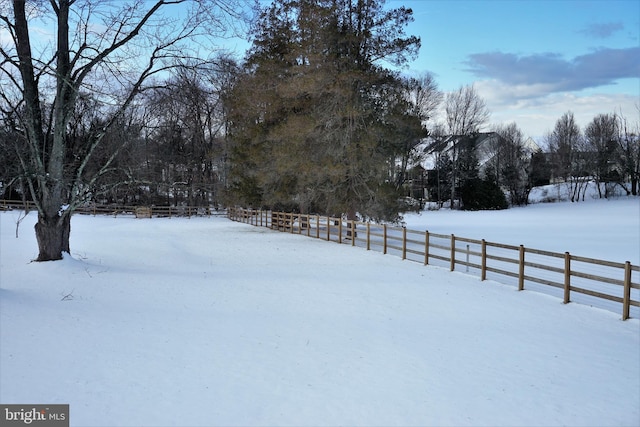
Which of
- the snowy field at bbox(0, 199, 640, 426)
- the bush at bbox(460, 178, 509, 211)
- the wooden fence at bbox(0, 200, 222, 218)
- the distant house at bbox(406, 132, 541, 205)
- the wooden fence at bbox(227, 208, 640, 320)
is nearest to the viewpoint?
the snowy field at bbox(0, 199, 640, 426)

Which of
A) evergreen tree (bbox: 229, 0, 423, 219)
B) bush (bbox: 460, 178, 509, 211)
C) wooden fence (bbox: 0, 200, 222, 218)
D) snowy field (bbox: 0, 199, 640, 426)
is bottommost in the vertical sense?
snowy field (bbox: 0, 199, 640, 426)

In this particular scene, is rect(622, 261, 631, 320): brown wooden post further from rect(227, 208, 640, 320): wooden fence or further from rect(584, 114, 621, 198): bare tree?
rect(584, 114, 621, 198): bare tree

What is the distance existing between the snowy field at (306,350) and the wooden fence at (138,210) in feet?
94.0

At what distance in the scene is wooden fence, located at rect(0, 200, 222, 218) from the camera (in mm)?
38969

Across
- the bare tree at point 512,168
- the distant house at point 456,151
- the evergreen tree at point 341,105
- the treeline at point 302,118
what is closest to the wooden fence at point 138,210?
the treeline at point 302,118

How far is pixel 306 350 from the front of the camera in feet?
19.4

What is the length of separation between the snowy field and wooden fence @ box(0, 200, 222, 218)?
28658 millimetres

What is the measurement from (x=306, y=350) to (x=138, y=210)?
3628cm

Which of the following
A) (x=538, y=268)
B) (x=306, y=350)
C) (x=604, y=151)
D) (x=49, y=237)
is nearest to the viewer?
(x=306, y=350)

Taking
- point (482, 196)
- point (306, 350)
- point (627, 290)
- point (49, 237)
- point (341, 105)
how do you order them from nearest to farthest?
point (306, 350)
point (627, 290)
point (49, 237)
point (341, 105)
point (482, 196)

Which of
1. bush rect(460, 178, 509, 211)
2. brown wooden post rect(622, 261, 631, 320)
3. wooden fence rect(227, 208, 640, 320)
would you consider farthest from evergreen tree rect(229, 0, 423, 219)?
bush rect(460, 178, 509, 211)

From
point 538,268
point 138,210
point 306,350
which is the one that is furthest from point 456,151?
point 306,350

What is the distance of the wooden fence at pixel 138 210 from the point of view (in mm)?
38969

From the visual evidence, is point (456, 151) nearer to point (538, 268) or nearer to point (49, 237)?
point (538, 268)
